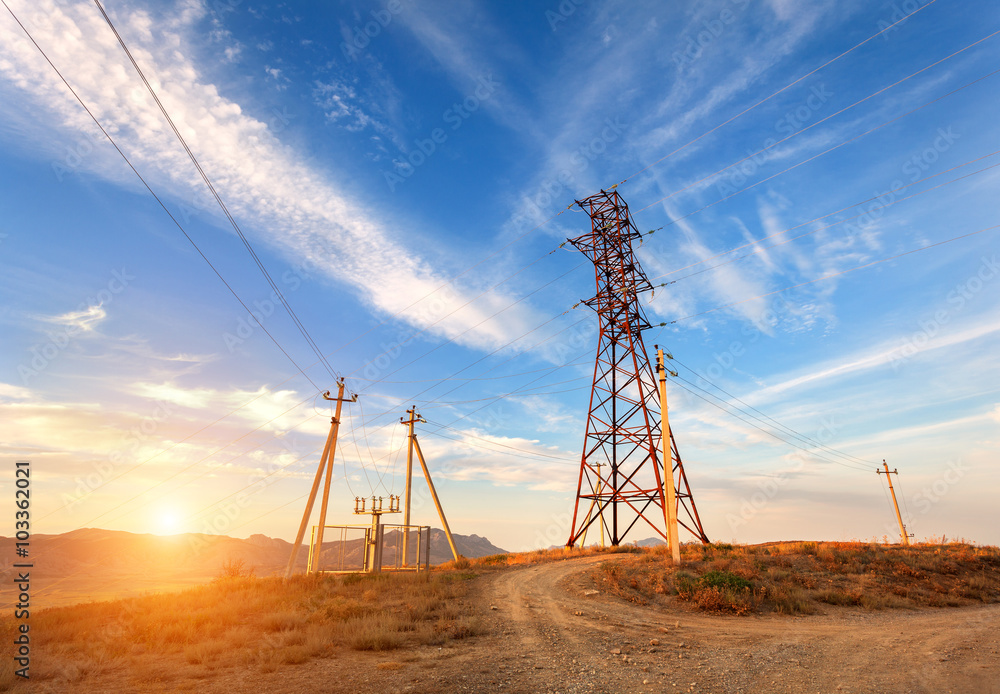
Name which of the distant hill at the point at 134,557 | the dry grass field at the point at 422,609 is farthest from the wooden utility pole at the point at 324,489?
the distant hill at the point at 134,557

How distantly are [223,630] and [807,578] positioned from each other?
20482 millimetres

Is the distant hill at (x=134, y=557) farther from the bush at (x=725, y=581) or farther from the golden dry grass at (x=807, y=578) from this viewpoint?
the bush at (x=725, y=581)

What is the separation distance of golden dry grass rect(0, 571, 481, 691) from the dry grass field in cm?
4

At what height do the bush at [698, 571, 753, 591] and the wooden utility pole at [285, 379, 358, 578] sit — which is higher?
the wooden utility pole at [285, 379, 358, 578]

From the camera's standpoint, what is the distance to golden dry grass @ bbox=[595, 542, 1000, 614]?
52.1ft

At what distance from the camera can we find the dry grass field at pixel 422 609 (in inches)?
376

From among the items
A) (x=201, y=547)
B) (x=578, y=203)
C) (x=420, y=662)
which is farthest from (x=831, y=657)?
(x=201, y=547)

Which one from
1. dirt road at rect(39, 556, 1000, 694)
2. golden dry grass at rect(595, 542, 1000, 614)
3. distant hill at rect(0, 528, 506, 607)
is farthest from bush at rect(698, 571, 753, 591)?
distant hill at rect(0, 528, 506, 607)

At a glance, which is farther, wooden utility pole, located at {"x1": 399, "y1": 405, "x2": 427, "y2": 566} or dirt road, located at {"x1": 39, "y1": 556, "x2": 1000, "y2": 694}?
→ wooden utility pole, located at {"x1": 399, "y1": 405, "x2": 427, "y2": 566}

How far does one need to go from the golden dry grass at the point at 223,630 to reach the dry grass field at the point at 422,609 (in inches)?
1.7

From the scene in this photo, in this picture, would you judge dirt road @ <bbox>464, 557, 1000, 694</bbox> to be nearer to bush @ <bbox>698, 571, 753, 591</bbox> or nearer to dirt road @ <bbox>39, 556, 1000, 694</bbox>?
dirt road @ <bbox>39, 556, 1000, 694</bbox>

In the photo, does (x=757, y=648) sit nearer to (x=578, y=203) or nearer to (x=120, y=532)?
(x=578, y=203)

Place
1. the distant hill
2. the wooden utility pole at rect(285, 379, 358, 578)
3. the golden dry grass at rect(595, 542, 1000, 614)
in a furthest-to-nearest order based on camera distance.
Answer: the distant hill → the wooden utility pole at rect(285, 379, 358, 578) → the golden dry grass at rect(595, 542, 1000, 614)

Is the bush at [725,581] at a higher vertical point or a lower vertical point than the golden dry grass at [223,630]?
lower
